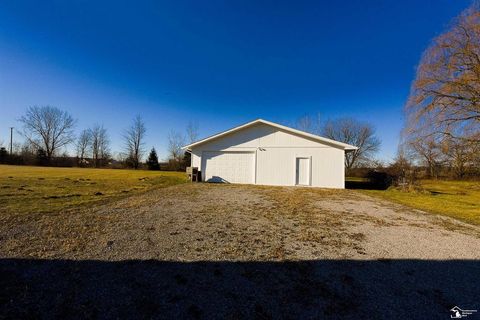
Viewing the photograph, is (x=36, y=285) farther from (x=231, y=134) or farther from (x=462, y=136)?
(x=462, y=136)

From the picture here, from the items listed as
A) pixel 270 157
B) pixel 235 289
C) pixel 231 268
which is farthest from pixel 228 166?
pixel 235 289

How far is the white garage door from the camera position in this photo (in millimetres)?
14336

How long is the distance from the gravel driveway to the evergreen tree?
3681cm

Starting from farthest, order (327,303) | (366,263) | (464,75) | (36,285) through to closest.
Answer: (464,75), (366,263), (36,285), (327,303)

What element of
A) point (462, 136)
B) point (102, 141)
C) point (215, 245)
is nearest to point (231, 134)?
point (215, 245)

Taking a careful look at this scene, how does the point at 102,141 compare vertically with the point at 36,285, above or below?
above

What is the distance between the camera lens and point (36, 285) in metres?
2.38

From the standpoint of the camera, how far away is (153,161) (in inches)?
1593

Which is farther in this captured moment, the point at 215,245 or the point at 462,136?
the point at 462,136

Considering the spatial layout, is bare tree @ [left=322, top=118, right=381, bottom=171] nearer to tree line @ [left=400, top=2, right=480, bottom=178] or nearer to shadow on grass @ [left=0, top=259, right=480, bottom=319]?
tree line @ [left=400, top=2, right=480, bottom=178]

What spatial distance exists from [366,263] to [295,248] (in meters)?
1.08

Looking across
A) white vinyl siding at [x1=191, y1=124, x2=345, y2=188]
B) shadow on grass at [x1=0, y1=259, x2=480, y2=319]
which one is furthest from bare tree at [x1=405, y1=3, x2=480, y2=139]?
shadow on grass at [x1=0, y1=259, x2=480, y2=319]

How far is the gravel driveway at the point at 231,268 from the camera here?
6.97 feet

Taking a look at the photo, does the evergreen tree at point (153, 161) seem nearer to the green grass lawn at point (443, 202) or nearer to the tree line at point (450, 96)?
the green grass lawn at point (443, 202)
